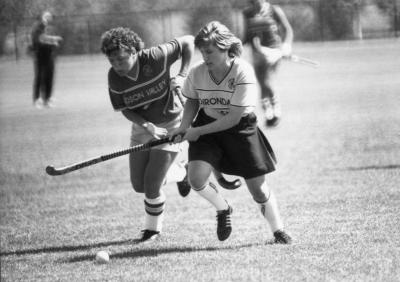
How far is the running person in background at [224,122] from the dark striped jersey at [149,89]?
54 centimetres

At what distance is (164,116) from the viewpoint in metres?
5.93

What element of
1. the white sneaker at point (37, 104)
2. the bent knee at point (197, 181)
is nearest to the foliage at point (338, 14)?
the white sneaker at point (37, 104)

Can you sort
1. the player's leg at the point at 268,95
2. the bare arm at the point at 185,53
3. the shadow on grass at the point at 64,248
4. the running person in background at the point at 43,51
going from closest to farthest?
the shadow on grass at the point at 64,248 < the bare arm at the point at 185,53 < the player's leg at the point at 268,95 < the running person in background at the point at 43,51

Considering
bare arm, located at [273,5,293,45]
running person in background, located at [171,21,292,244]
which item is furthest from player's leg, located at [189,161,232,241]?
bare arm, located at [273,5,293,45]

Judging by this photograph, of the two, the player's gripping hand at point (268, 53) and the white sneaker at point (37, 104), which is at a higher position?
the player's gripping hand at point (268, 53)

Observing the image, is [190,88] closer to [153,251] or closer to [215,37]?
[215,37]

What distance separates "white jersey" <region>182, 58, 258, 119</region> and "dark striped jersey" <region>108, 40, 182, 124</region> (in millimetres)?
567

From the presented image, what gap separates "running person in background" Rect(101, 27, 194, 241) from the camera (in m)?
5.82

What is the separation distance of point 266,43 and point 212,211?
6071 millimetres

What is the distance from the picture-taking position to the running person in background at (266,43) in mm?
Answer: 12070

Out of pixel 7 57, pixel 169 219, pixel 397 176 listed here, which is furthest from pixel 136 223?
pixel 7 57

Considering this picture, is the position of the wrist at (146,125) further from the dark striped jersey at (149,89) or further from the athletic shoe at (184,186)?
the athletic shoe at (184,186)

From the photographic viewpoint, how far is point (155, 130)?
18.5 ft

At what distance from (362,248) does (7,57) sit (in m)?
31.9
